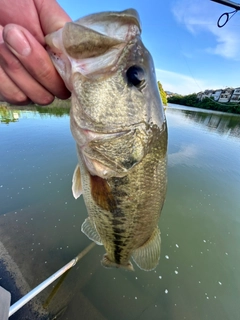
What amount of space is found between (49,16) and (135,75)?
0.54m

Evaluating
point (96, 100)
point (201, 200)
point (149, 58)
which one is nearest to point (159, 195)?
point (96, 100)

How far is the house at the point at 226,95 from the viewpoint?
6424 centimetres

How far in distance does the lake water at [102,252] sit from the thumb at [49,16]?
320 cm

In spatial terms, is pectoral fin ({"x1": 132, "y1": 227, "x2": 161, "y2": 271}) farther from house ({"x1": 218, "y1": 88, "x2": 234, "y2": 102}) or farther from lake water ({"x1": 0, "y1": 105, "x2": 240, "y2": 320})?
house ({"x1": 218, "y1": 88, "x2": 234, "y2": 102})

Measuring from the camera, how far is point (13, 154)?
20.5 ft

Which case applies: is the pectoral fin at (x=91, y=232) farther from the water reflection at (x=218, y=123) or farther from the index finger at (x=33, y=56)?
the water reflection at (x=218, y=123)

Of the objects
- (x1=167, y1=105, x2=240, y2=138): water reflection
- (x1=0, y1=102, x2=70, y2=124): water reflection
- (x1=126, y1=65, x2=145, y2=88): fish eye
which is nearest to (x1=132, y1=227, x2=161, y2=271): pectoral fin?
(x1=126, y1=65, x2=145, y2=88): fish eye

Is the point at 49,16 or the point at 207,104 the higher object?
the point at 49,16

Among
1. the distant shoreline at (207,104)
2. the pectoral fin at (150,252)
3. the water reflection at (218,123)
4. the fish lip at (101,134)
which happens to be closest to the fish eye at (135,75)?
the fish lip at (101,134)

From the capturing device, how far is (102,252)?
3268 millimetres

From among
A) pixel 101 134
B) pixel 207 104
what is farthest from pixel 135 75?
pixel 207 104

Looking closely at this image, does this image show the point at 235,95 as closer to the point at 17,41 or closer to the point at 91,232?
the point at 91,232

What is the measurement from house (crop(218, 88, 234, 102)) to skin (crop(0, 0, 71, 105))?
77.1 meters

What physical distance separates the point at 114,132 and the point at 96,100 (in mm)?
202
